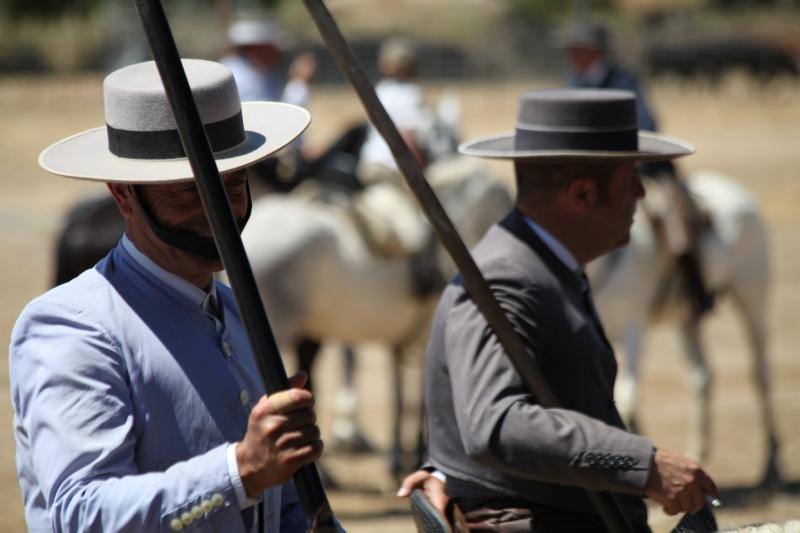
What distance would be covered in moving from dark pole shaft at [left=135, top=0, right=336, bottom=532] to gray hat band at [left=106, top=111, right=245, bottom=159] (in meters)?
0.23

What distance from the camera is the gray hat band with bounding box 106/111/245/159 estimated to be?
2.25 m

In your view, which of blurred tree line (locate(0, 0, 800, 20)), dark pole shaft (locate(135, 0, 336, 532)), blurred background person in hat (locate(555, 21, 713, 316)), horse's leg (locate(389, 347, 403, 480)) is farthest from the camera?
blurred tree line (locate(0, 0, 800, 20))

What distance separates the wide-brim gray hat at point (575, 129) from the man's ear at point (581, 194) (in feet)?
0.24

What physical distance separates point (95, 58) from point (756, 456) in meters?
37.3

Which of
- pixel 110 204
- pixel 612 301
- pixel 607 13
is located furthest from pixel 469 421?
pixel 607 13

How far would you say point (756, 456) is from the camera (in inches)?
359

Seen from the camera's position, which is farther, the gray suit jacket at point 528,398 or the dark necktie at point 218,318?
the gray suit jacket at point 528,398

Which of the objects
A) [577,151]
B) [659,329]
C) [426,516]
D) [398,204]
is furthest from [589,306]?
[659,329]

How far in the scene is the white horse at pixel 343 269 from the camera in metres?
7.78

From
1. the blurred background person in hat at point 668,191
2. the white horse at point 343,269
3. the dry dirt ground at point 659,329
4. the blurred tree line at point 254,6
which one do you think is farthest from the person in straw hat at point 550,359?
the blurred tree line at point 254,6

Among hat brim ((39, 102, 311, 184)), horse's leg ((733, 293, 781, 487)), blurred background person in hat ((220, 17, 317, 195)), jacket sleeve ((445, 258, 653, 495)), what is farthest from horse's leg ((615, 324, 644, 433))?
hat brim ((39, 102, 311, 184))

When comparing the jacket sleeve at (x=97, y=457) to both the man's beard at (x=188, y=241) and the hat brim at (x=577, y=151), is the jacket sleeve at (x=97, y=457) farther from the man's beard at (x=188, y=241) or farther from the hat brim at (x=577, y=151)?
the hat brim at (x=577, y=151)

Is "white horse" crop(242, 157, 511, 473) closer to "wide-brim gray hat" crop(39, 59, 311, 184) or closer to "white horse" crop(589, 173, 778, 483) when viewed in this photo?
"white horse" crop(589, 173, 778, 483)

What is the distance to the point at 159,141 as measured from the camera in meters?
2.25
